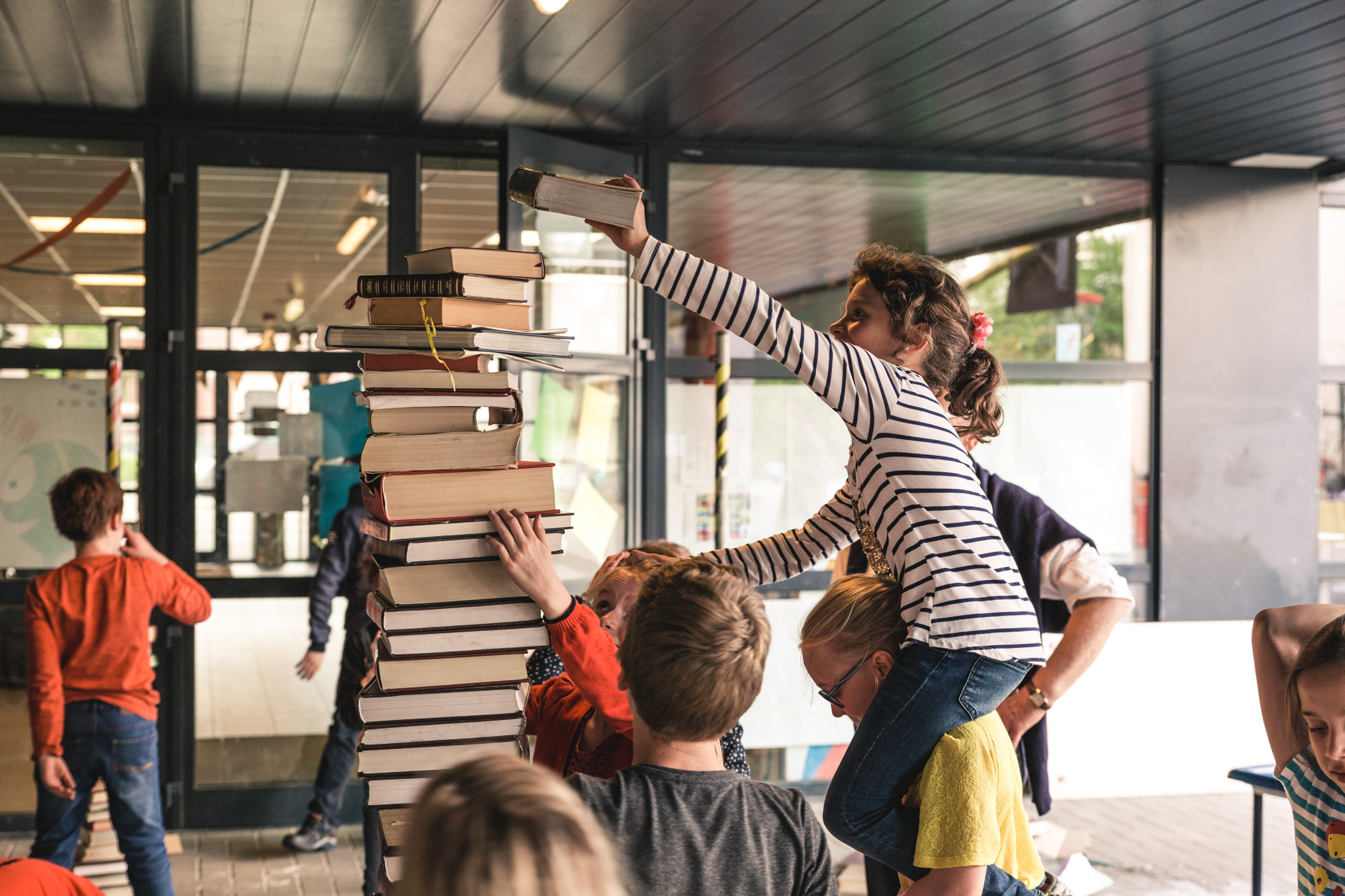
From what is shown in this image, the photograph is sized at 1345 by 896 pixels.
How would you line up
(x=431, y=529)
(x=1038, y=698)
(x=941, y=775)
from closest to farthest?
(x=431, y=529) → (x=941, y=775) → (x=1038, y=698)

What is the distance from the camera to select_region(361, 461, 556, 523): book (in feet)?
5.27

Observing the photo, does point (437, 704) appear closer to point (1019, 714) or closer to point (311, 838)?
point (1019, 714)

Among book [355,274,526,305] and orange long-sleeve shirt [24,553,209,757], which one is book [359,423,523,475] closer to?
book [355,274,526,305]

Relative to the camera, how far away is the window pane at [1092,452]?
17.9 ft

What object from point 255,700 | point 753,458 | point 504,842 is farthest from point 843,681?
point 255,700

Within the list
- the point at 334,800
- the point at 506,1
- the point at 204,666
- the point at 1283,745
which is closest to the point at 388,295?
the point at 1283,745

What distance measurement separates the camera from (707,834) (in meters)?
1.32

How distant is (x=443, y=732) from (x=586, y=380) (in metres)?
3.32

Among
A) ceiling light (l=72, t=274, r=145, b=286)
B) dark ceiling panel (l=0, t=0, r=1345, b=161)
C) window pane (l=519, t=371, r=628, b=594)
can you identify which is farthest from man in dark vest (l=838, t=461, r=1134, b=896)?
ceiling light (l=72, t=274, r=145, b=286)

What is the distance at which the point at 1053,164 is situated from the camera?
5398 mm

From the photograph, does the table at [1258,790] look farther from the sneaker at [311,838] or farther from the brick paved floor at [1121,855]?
the sneaker at [311,838]

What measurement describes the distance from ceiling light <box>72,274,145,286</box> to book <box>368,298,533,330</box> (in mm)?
3387

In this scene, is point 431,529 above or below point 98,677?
above

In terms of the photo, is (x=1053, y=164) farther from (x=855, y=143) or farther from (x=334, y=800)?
Result: (x=334, y=800)
